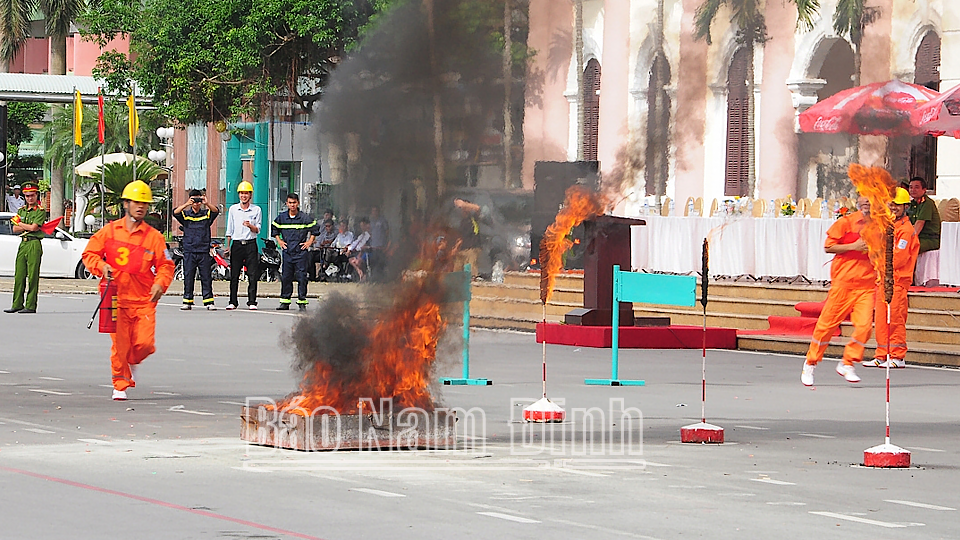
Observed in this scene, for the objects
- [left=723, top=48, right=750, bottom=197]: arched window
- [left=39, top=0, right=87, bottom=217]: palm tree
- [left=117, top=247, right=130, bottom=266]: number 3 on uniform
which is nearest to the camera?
[left=723, top=48, right=750, bottom=197]: arched window

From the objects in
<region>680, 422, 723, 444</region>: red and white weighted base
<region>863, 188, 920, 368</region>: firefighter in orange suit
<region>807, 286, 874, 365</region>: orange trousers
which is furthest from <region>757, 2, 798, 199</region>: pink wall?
<region>680, 422, 723, 444</region>: red and white weighted base

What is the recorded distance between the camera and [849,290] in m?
16.1

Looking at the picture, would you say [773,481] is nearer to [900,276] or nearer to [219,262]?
[900,276]

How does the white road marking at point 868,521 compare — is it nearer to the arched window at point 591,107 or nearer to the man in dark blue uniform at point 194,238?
the arched window at point 591,107

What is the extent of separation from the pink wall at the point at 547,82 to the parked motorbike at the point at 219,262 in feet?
73.8

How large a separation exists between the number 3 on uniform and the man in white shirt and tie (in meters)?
13.2

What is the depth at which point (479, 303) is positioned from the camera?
18469mm

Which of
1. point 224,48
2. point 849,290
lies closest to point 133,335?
point 849,290

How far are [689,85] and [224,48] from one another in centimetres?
A: 2610

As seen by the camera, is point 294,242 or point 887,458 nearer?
point 887,458

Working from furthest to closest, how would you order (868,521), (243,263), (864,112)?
(243,263)
(864,112)
(868,521)

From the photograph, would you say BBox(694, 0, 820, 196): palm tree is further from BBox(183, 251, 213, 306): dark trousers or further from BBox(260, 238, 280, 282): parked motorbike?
BBox(260, 238, 280, 282): parked motorbike

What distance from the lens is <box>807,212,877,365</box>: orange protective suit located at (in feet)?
52.5

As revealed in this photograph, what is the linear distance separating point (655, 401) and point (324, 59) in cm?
2278
